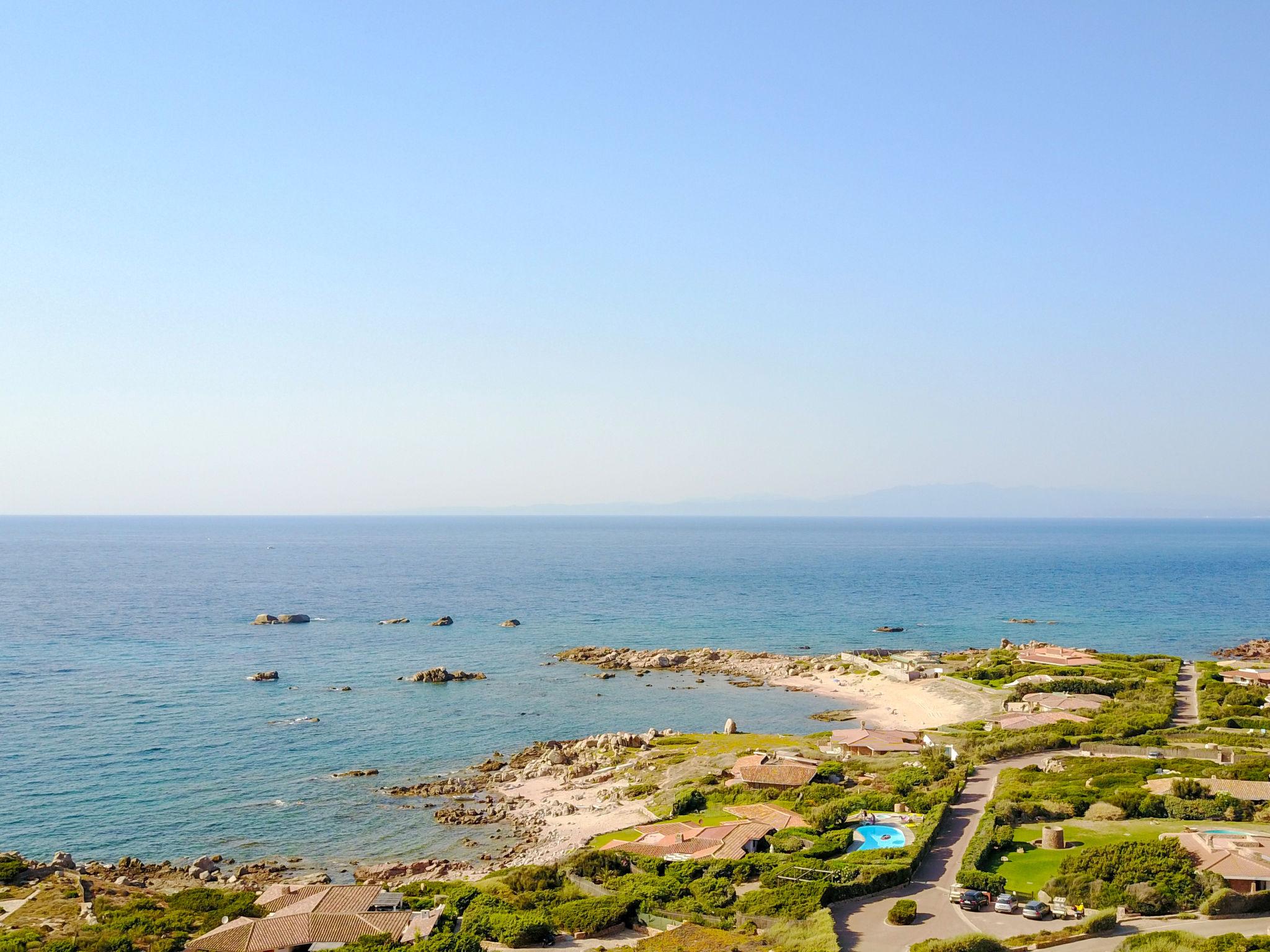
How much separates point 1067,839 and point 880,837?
23.1 ft

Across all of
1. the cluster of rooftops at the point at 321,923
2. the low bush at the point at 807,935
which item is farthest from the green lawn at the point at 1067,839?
the cluster of rooftops at the point at 321,923

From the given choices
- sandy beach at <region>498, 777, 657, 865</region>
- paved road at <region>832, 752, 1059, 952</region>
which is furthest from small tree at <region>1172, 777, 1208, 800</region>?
sandy beach at <region>498, 777, 657, 865</region>

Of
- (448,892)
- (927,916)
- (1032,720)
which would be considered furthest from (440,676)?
(927,916)

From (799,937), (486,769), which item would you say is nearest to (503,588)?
(486,769)

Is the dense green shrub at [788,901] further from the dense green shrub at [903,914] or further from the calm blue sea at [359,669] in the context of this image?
the calm blue sea at [359,669]

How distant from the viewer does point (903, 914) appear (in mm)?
28016

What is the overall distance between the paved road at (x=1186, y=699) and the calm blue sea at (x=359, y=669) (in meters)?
21.1

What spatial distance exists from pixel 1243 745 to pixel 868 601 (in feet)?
289

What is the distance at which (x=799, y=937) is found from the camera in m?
26.9

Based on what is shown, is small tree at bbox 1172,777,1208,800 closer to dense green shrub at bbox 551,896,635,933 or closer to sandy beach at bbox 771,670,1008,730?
sandy beach at bbox 771,670,1008,730

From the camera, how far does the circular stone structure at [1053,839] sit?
34.2 m

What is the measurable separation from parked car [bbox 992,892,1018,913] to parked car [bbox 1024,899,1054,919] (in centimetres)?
40

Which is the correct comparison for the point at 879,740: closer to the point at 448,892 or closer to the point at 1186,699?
the point at 1186,699

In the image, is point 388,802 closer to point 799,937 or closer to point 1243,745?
point 799,937
